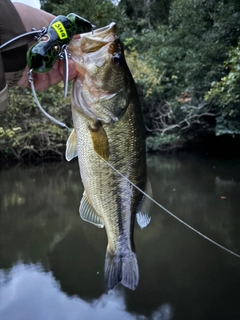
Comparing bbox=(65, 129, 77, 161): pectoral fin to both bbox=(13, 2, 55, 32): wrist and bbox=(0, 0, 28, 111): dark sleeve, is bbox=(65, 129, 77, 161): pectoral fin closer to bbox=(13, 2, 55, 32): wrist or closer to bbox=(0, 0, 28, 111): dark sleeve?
bbox=(0, 0, 28, 111): dark sleeve

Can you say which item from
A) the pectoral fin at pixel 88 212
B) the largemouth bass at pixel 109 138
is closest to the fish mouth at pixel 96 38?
the largemouth bass at pixel 109 138

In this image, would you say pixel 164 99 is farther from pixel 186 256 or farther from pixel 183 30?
pixel 186 256

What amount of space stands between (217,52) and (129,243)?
8.25 m

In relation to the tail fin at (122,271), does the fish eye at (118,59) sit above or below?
above

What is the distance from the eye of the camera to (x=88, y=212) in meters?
1.50

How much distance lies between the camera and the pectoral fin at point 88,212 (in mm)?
1493

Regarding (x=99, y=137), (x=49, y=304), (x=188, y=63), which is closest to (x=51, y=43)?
(x=99, y=137)

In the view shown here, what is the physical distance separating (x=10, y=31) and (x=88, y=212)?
0.74 m

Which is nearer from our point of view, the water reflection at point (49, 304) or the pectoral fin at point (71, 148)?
the pectoral fin at point (71, 148)

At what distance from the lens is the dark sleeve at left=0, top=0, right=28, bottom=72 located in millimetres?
1195

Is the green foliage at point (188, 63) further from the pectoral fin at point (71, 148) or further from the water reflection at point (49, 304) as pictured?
the pectoral fin at point (71, 148)

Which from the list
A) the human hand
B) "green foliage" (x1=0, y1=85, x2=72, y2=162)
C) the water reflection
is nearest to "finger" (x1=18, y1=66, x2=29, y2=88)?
the human hand

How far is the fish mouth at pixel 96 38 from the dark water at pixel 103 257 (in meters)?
2.45

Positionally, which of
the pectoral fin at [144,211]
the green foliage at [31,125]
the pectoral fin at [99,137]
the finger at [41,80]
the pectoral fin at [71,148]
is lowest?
the green foliage at [31,125]
